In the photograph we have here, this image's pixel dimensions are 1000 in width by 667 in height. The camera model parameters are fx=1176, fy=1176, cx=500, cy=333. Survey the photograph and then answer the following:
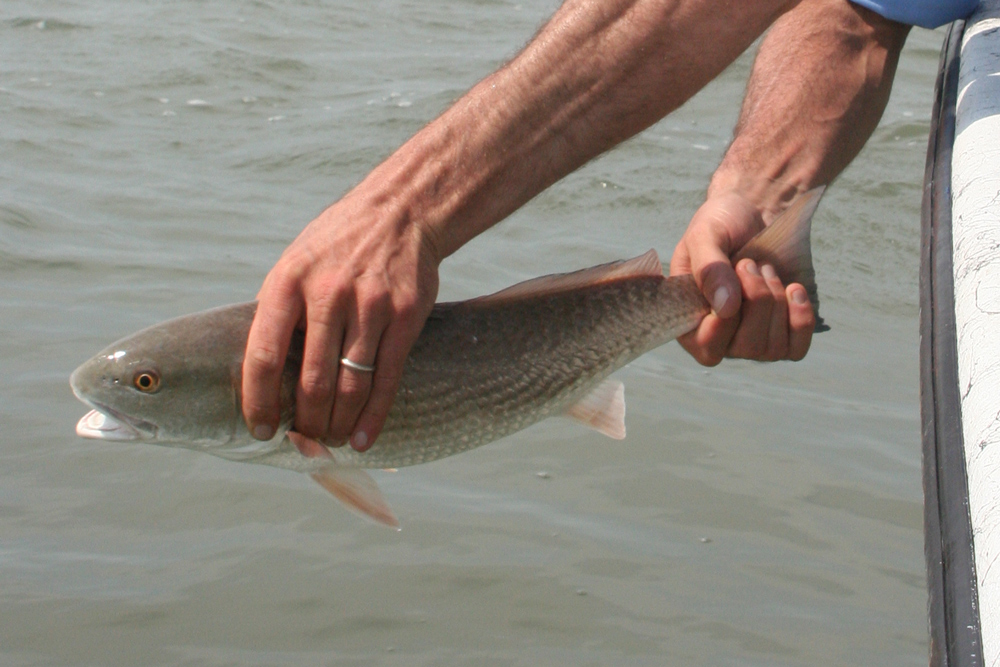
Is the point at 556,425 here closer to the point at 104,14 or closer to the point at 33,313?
the point at 33,313

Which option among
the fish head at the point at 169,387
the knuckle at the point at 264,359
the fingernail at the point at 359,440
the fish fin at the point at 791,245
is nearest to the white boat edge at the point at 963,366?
the fish fin at the point at 791,245

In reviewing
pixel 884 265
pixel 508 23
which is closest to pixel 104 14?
pixel 508 23

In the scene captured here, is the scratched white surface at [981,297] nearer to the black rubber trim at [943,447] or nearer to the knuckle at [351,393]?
the black rubber trim at [943,447]

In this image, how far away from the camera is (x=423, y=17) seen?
12.8 meters

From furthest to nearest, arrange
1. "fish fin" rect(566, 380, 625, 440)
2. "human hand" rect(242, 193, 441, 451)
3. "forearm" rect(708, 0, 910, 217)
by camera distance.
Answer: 1. "forearm" rect(708, 0, 910, 217)
2. "fish fin" rect(566, 380, 625, 440)
3. "human hand" rect(242, 193, 441, 451)

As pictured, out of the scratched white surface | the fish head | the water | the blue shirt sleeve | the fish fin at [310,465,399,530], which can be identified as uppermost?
the blue shirt sleeve

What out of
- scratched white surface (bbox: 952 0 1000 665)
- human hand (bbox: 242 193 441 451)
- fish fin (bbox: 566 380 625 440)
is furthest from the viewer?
fish fin (bbox: 566 380 625 440)

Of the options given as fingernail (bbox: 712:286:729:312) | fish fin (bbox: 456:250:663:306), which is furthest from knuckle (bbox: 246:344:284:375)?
fingernail (bbox: 712:286:729:312)

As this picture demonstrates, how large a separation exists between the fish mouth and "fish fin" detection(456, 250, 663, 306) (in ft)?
2.59

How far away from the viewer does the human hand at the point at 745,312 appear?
294 centimetres

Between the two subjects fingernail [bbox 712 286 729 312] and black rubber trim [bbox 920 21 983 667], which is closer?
black rubber trim [bbox 920 21 983 667]

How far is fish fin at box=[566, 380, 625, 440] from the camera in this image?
9.88ft

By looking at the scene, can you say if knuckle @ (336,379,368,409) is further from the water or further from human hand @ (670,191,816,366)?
the water

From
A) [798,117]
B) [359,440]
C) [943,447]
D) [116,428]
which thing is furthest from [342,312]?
[798,117]
